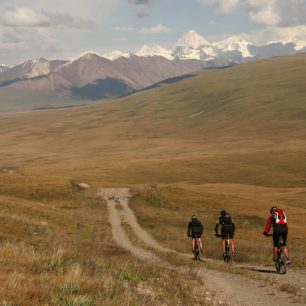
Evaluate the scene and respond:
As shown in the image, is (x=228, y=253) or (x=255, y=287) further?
(x=228, y=253)

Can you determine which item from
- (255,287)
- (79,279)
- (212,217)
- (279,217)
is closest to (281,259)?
(279,217)

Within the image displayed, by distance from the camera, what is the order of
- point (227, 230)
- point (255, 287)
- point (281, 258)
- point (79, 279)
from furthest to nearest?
1. point (227, 230)
2. point (281, 258)
3. point (255, 287)
4. point (79, 279)

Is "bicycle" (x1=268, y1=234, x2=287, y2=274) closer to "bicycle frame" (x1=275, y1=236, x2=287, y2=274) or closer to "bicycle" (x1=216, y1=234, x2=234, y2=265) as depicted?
"bicycle frame" (x1=275, y1=236, x2=287, y2=274)

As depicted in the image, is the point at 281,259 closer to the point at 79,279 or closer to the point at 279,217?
the point at 279,217

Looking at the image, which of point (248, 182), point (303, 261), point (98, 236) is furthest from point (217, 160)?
point (303, 261)

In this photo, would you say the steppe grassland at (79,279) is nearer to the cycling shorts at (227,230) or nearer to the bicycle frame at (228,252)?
the cycling shorts at (227,230)

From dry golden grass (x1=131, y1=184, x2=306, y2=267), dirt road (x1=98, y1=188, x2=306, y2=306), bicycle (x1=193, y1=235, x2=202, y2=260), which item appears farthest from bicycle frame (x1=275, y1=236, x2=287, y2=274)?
bicycle (x1=193, y1=235, x2=202, y2=260)

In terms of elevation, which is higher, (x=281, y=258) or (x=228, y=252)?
(x=281, y=258)

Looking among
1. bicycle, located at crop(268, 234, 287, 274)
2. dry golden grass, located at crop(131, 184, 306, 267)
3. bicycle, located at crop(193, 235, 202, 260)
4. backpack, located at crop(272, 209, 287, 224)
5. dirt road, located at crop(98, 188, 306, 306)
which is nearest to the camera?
dirt road, located at crop(98, 188, 306, 306)

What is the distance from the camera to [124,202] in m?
67.8

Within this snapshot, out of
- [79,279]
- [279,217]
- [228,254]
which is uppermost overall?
[79,279]

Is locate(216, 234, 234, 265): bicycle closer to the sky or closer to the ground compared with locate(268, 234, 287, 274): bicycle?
closer to the ground

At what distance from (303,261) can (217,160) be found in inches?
4452

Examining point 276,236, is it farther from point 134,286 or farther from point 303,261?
point 134,286
